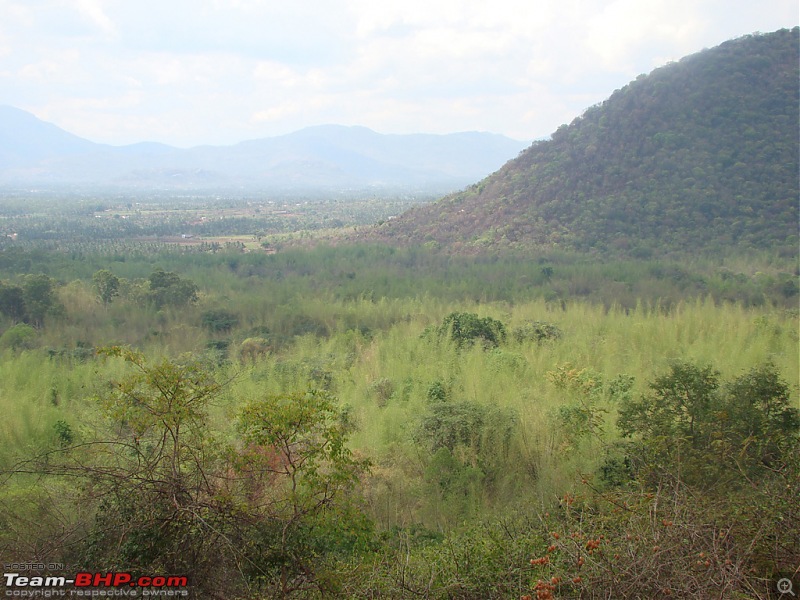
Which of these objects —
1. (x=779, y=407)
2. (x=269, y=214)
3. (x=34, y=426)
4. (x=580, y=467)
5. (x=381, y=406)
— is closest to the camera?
(x=779, y=407)

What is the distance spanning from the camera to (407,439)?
1009 cm

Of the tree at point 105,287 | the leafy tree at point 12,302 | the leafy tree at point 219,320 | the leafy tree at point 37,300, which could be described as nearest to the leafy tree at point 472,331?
the leafy tree at point 219,320

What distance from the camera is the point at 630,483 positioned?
7230 millimetres

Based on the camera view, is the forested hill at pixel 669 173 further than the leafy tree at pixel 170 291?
Yes

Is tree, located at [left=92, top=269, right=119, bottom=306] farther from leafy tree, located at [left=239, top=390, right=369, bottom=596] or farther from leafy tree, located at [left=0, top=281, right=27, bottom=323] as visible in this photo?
leafy tree, located at [left=239, top=390, right=369, bottom=596]

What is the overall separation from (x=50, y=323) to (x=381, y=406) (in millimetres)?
13123

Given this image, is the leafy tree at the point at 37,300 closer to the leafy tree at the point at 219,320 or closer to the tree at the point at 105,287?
the tree at the point at 105,287

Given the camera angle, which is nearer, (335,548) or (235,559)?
(235,559)

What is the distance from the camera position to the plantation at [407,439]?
482cm

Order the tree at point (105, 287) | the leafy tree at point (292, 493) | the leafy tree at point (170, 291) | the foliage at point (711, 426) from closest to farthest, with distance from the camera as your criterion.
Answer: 1. the leafy tree at point (292, 493)
2. the foliage at point (711, 426)
3. the leafy tree at point (170, 291)
4. the tree at point (105, 287)

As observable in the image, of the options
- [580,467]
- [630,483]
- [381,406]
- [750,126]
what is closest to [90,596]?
[630,483]

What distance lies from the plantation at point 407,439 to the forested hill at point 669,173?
39.0ft

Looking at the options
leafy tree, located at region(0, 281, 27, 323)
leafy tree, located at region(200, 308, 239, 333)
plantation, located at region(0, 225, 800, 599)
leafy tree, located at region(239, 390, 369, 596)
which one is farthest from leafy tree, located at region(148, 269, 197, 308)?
leafy tree, located at region(239, 390, 369, 596)

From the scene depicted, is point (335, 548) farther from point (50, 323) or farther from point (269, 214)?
point (269, 214)
